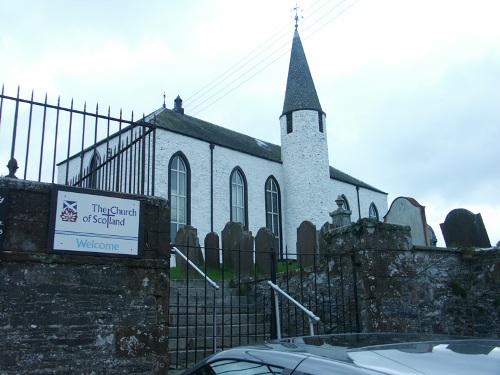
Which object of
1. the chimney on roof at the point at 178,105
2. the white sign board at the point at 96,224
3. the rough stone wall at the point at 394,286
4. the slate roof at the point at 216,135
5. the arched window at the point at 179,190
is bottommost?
the rough stone wall at the point at 394,286

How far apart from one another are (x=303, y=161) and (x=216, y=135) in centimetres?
433

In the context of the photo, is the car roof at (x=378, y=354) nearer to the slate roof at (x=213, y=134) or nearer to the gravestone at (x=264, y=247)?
the gravestone at (x=264, y=247)

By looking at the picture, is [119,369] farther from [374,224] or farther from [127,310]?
[374,224]

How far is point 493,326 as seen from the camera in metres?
8.81

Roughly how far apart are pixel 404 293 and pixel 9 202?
577cm

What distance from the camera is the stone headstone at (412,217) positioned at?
1191 cm

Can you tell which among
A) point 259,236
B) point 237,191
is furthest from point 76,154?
point 259,236

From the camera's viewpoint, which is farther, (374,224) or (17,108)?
(374,224)

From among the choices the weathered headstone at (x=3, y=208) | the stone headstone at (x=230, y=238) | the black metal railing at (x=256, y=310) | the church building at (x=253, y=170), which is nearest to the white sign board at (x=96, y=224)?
the weathered headstone at (x=3, y=208)

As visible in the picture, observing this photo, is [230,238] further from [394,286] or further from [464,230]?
[394,286]

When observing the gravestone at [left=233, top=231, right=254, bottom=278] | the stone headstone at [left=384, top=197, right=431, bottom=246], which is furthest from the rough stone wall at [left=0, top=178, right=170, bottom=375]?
the stone headstone at [left=384, top=197, right=431, bottom=246]

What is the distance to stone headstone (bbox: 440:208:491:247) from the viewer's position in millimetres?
9797

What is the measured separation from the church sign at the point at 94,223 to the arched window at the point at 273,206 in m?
18.6

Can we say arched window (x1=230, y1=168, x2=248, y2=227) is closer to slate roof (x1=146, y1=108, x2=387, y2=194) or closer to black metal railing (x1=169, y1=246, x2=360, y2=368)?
slate roof (x1=146, y1=108, x2=387, y2=194)
